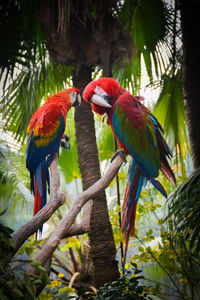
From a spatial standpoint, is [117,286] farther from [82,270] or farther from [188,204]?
[82,270]

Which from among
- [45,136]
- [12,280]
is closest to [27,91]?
[45,136]

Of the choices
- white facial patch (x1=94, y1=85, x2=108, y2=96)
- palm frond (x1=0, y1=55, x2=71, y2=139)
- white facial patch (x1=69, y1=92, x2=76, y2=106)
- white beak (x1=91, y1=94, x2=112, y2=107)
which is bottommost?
white beak (x1=91, y1=94, x2=112, y2=107)

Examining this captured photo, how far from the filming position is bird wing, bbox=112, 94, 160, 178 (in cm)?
143

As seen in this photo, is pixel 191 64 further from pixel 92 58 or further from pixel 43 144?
pixel 43 144

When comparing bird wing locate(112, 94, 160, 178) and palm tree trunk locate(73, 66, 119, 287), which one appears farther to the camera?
palm tree trunk locate(73, 66, 119, 287)

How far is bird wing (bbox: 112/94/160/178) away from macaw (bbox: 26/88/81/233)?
294 mm

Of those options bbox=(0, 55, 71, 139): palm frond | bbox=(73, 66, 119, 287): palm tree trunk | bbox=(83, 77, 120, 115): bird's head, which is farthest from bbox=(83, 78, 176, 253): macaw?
bbox=(0, 55, 71, 139): palm frond

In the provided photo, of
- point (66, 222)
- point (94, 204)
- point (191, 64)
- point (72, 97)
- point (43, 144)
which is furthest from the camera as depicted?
point (191, 64)

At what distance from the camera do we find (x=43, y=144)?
1.41 m

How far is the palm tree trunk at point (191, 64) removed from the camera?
1.83 metres

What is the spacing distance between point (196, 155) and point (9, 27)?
137 cm

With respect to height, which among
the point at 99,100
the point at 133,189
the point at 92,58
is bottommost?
the point at 133,189

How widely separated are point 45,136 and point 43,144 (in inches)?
1.6

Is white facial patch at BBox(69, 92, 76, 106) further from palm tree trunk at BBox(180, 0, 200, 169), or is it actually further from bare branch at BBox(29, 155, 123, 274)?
palm tree trunk at BBox(180, 0, 200, 169)
